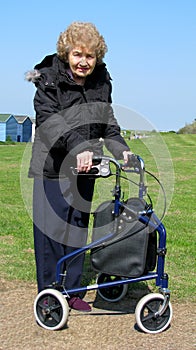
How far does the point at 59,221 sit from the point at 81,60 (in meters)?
1.18

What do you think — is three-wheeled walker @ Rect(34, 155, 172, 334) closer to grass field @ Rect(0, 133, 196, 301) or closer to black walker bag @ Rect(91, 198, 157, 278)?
black walker bag @ Rect(91, 198, 157, 278)

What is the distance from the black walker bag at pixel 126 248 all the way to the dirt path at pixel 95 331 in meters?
0.43

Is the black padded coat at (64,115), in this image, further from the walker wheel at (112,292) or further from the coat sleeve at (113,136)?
the walker wheel at (112,292)

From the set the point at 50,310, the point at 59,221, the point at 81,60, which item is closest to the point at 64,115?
the point at 81,60

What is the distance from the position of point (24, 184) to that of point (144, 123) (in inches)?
62.7

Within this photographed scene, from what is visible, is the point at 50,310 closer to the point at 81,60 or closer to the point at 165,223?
the point at 81,60

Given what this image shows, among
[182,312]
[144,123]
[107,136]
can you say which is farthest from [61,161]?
[182,312]

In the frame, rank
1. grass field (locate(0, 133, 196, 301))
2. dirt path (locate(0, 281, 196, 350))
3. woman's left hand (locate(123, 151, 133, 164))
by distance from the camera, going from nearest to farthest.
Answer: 1. dirt path (locate(0, 281, 196, 350))
2. woman's left hand (locate(123, 151, 133, 164))
3. grass field (locate(0, 133, 196, 301))

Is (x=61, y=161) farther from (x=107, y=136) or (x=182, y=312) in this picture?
(x=182, y=312)

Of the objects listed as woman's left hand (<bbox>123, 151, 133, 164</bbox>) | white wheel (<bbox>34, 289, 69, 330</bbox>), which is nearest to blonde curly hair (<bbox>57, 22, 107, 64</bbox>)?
woman's left hand (<bbox>123, 151, 133, 164</bbox>)

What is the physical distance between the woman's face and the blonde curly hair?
1.2 inches

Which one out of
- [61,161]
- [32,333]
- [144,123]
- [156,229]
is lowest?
[32,333]

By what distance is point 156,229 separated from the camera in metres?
4.11

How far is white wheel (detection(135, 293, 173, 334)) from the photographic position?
407 centimetres
